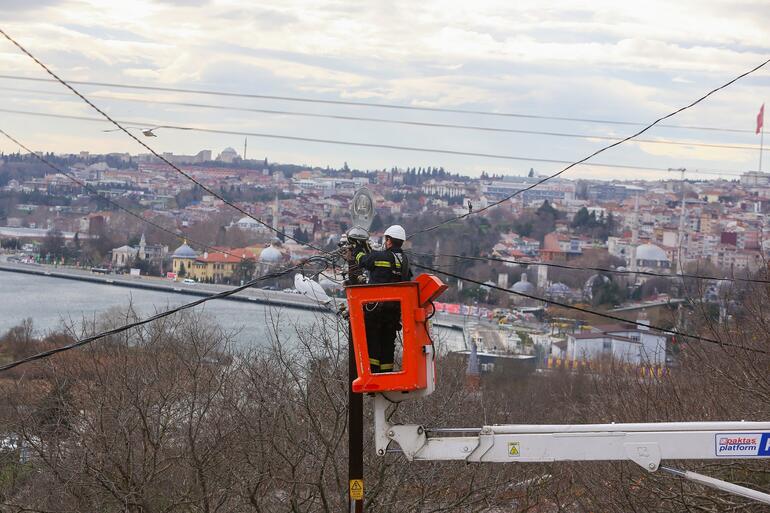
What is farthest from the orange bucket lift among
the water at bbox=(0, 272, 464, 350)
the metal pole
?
the water at bbox=(0, 272, 464, 350)

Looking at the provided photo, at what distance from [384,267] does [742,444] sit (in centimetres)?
341

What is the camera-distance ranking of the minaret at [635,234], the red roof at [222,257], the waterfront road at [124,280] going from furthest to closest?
the minaret at [635,234] → the waterfront road at [124,280] → the red roof at [222,257]

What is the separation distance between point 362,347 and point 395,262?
0.93m

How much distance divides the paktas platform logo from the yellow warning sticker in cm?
391

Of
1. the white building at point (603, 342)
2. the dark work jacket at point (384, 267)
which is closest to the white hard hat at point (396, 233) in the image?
the dark work jacket at point (384, 267)

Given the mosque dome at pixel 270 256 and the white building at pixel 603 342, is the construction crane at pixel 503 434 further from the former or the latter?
the white building at pixel 603 342

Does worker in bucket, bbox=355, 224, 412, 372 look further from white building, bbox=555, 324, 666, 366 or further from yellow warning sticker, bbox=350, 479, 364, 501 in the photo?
white building, bbox=555, 324, 666, 366

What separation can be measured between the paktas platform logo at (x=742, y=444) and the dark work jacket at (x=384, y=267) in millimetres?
3064

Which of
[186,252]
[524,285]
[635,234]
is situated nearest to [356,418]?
[186,252]

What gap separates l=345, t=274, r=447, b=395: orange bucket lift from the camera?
30.1 ft

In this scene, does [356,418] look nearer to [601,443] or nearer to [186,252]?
[601,443]

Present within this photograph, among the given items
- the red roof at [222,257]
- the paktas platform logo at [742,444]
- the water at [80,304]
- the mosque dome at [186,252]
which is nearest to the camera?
the paktas platform logo at [742,444]

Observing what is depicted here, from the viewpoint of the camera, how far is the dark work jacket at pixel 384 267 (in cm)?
978

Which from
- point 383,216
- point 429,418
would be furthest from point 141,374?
point 383,216
